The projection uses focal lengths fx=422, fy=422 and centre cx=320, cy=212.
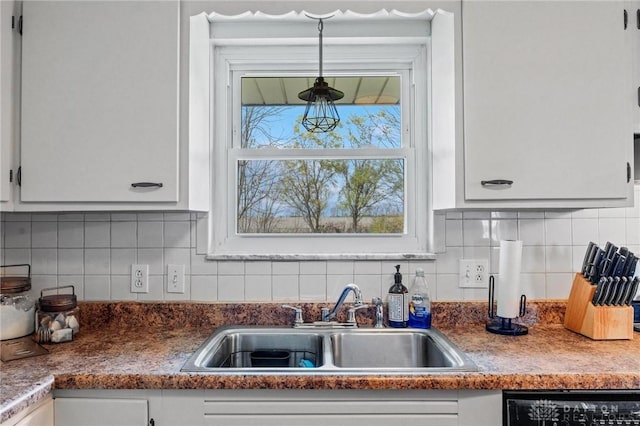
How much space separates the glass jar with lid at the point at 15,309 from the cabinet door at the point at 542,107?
1.73 metres

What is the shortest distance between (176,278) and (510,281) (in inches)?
53.9

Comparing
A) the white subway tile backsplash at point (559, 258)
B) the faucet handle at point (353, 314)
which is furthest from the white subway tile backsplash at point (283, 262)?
the faucet handle at point (353, 314)

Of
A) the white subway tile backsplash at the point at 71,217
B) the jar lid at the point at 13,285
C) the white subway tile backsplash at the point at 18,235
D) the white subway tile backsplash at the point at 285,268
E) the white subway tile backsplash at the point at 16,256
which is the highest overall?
the white subway tile backsplash at the point at 71,217

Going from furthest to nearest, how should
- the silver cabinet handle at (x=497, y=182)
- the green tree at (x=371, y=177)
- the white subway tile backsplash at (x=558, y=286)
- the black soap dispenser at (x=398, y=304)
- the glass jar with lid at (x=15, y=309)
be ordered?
1. the green tree at (x=371, y=177)
2. the white subway tile backsplash at (x=558, y=286)
3. the black soap dispenser at (x=398, y=304)
4. the glass jar with lid at (x=15, y=309)
5. the silver cabinet handle at (x=497, y=182)

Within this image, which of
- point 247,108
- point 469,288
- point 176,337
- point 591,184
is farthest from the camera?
point 247,108

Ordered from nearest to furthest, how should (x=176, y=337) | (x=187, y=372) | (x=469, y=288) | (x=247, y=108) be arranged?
(x=187, y=372) → (x=176, y=337) → (x=469, y=288) → (x=247, y=108)

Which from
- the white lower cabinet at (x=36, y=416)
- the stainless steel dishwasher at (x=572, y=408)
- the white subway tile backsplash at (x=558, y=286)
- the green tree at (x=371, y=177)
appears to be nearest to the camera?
the white lower cabinet at (x=36, y=416)

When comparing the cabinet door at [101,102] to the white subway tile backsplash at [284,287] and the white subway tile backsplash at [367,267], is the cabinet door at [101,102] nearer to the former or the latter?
the white subway tile backsplash at [284,287]

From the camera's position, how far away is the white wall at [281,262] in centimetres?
183

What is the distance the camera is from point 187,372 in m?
1.22

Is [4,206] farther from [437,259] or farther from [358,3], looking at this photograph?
[437,259]

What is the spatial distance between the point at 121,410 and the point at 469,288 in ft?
4.53

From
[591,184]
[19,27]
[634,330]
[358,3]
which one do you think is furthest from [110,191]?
[634,330]

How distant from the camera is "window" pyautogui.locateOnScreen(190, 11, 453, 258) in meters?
1.91
